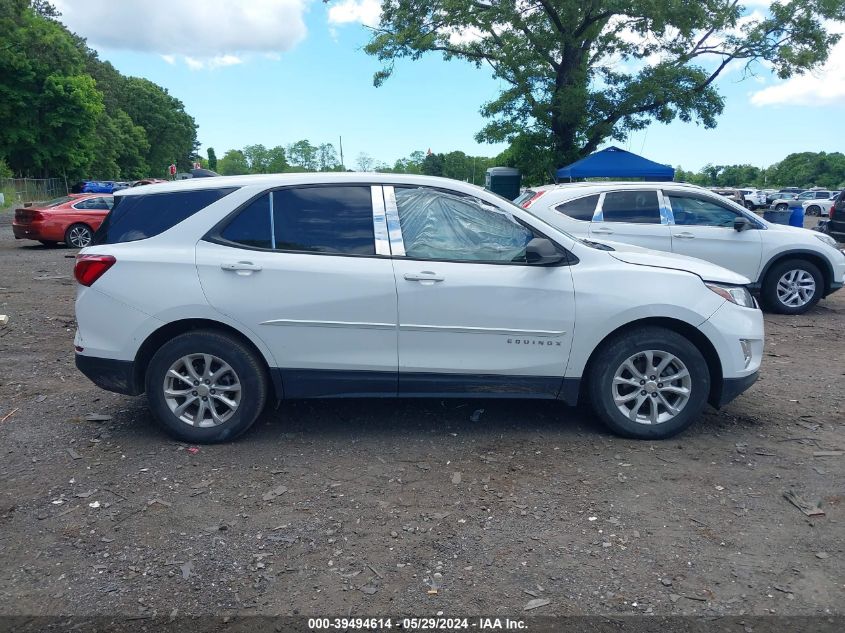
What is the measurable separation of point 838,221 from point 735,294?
11.2 m

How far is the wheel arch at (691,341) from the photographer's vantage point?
456 cm

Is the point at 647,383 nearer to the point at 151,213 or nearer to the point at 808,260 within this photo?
the point at 151,213

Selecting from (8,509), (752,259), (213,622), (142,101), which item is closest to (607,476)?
(213,622)

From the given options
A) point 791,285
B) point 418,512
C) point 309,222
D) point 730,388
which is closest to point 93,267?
point 309,222

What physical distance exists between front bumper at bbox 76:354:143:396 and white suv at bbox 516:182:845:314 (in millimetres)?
5889

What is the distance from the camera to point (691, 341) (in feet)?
15.3

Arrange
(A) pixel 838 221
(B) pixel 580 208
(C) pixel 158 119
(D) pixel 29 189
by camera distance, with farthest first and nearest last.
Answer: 1. (C) pixel 158 119
2. (D) pixel 29 189
3. (A) pixel 838 221
4. (B) pixel 580 208

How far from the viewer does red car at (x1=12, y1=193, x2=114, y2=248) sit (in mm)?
16875

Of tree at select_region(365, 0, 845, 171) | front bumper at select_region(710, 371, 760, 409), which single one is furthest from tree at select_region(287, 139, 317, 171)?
front bumper at select_region(710, 371, 760, 409)

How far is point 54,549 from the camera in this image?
10.9 ft

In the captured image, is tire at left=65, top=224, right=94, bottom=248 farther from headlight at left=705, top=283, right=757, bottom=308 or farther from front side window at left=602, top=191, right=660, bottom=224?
headlight at left=705, top=283, right=757, bottom=308

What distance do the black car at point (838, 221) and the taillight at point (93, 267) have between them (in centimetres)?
1398

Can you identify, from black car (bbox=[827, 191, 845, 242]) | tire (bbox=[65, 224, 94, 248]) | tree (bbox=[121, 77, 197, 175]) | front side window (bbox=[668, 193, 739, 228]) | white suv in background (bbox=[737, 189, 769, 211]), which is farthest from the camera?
tree (bbox=[121, 77, 197, 175])

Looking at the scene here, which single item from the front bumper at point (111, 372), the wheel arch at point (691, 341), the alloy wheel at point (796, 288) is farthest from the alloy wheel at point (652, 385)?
the alloy wheel at point (796, 288)
